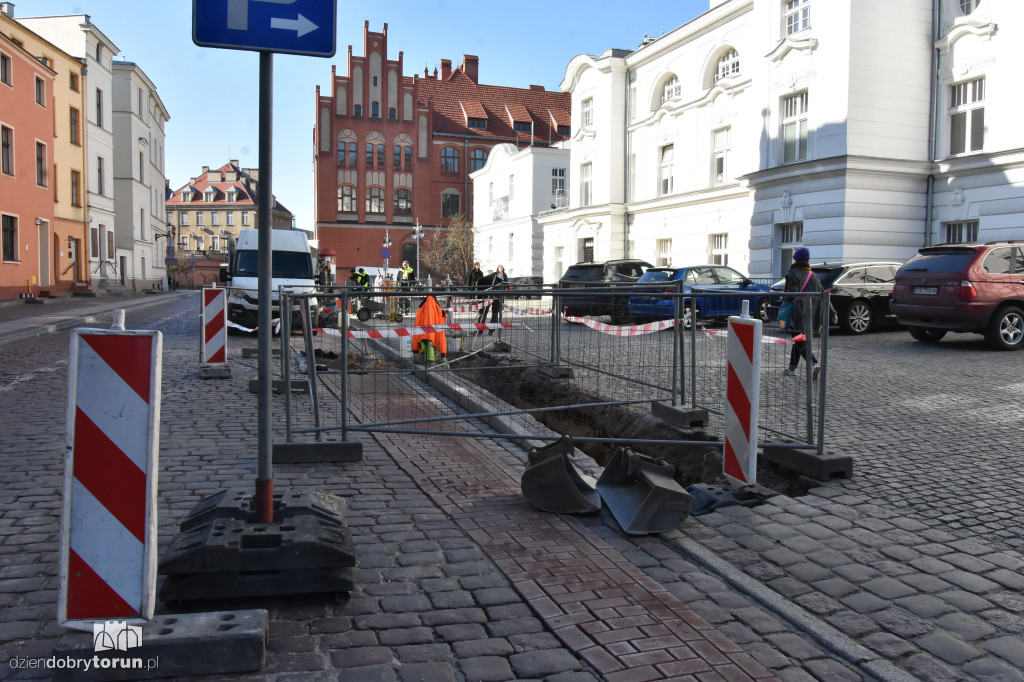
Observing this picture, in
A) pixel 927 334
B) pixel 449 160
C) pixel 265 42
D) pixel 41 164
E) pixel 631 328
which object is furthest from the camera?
pixel 449 160

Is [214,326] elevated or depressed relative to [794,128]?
depressed

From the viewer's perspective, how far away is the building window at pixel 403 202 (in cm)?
7106

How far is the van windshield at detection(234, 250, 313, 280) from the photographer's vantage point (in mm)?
21031

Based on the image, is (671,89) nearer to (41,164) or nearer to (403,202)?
(41,164)

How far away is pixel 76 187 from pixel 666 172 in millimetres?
30576

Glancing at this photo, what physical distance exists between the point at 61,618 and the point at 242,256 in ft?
63.6

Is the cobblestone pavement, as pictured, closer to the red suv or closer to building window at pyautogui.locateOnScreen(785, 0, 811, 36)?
the red suv

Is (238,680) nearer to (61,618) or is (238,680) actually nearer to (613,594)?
(61,618)

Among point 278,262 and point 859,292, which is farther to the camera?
point 278,262

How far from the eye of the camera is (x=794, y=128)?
25.2 m

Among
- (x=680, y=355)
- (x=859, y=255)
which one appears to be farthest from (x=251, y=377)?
(x=859, y=255)

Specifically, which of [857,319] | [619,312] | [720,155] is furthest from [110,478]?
[720,155]

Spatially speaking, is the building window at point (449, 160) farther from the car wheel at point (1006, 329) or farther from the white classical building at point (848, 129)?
the car wheel at point (1006, 329)

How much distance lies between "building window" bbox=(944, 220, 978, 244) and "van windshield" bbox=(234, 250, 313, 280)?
18.0m
